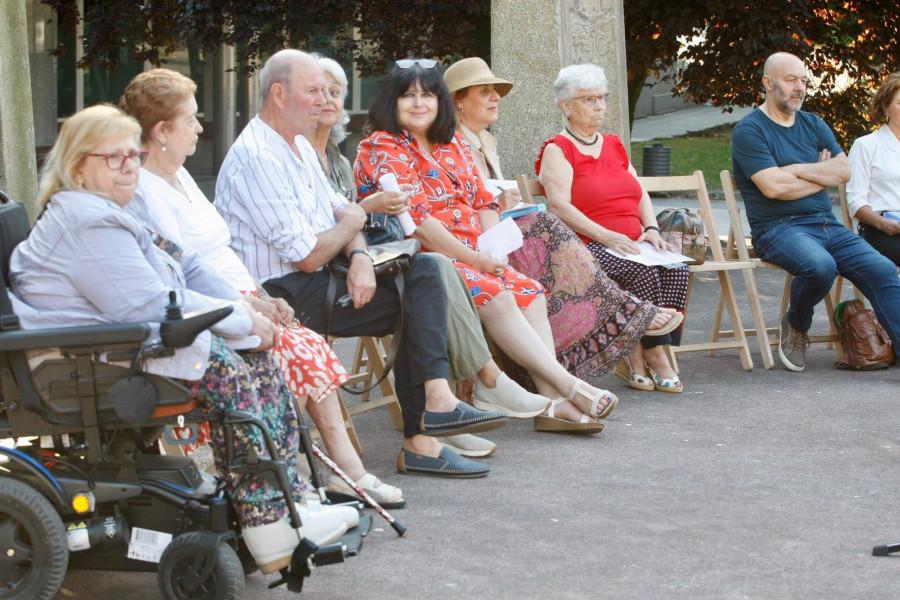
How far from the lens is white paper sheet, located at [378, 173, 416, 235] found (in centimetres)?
531

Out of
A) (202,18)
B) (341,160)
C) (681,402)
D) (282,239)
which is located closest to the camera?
(282,239)

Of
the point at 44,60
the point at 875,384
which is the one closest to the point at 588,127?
the point at 875,384

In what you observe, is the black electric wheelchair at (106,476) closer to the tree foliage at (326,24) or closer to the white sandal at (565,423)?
the white sandal at (565,423)

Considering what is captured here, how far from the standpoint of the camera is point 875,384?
263 inches

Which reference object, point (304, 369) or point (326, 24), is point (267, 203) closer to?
point (304, 369)

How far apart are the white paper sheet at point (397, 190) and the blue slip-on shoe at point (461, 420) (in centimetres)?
99

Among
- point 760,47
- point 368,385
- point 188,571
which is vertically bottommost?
point 368,385

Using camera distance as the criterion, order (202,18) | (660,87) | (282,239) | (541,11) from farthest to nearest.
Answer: (660,87) < (202,18) < (541,11) < (282,239)

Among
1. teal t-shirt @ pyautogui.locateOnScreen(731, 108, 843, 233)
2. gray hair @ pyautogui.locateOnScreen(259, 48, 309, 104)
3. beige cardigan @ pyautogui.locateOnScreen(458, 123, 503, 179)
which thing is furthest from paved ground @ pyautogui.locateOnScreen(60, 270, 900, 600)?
gray hair @ pyautogui.locateOnScreen(259, 48, 309, 104)

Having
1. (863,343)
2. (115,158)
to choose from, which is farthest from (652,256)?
(115,158)

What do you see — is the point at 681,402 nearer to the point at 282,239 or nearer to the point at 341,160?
the point at 341,160

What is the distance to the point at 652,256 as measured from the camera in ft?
21.2

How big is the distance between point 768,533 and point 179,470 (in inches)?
77.8

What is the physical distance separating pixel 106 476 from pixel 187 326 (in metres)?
0.49
